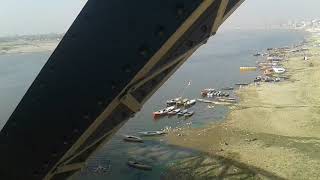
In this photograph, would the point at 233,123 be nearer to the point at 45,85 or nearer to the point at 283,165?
the point at 283,165

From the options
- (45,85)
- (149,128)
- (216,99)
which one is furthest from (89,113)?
(216,99)

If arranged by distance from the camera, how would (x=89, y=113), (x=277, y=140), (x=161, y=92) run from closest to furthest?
1. (x=89, y=113)
2. (x=277, y=140)
3. (x=161, y=92)

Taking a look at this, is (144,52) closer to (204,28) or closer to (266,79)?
(204,28)

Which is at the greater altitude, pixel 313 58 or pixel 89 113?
pixel 313 58

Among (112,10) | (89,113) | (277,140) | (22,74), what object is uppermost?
(22,74)

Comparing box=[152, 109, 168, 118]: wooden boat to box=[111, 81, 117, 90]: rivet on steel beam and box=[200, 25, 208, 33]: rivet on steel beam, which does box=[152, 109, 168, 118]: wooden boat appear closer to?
box=[200, 25, 208, 33]: rivet on steel beam

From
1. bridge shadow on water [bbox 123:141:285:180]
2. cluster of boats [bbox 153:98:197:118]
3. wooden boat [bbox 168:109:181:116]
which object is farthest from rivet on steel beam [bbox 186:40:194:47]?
wooden boat [bbox 168:109:181:116]

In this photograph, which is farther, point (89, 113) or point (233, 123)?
point (233, 123)

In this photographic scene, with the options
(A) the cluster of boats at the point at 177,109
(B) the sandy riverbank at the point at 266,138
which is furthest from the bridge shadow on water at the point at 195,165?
(A) the cluster of boats at the point at 177,109

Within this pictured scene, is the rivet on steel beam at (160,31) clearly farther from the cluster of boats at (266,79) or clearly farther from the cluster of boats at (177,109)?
the cluster of boats at (266,79)
